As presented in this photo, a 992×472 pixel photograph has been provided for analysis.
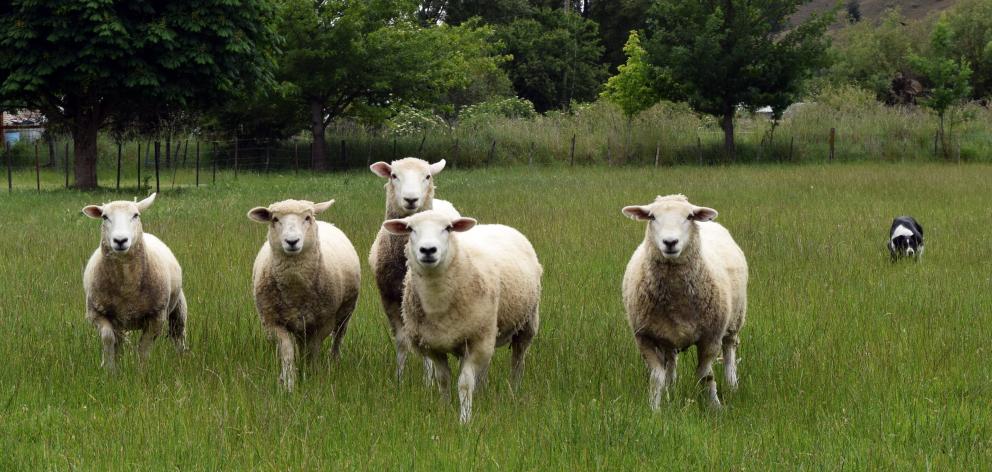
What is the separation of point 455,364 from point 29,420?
2.91 metres

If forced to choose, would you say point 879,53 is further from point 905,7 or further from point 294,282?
point 905,7

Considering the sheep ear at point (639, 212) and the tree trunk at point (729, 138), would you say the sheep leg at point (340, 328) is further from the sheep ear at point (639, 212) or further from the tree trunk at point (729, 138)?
the tree trunk at point (729, 138)

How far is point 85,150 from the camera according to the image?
2517cm

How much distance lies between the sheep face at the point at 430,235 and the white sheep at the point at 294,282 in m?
1.08

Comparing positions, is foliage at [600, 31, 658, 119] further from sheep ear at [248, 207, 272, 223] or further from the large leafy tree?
sheep ear at [248, 207, 272, 223]

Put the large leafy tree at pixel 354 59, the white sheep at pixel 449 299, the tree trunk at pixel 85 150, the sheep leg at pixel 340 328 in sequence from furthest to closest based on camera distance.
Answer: the large leafy tree at pixel 354 59
the tree trunk at pixel 85 150
the sheep leg at pixel 340 328
the white sheep at pixel 449 299

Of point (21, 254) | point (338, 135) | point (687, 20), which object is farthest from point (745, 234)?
point (338, 135)

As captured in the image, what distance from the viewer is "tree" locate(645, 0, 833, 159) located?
1267 inches

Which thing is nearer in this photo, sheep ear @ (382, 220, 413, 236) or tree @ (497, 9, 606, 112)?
sheep ear @ (382, 220, 413, 236)

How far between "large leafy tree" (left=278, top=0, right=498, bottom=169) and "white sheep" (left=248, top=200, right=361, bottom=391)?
24.7m

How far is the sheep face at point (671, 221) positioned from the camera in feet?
19.2

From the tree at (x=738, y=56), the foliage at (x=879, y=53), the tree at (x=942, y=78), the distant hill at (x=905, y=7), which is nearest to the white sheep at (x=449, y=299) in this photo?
the tree at (x=738, y=56)

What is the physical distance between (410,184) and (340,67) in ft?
81.7

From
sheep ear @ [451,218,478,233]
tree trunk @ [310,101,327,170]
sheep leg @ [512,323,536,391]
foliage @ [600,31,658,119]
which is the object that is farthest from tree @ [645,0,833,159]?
sheep ear @ [451,218,478,233]
